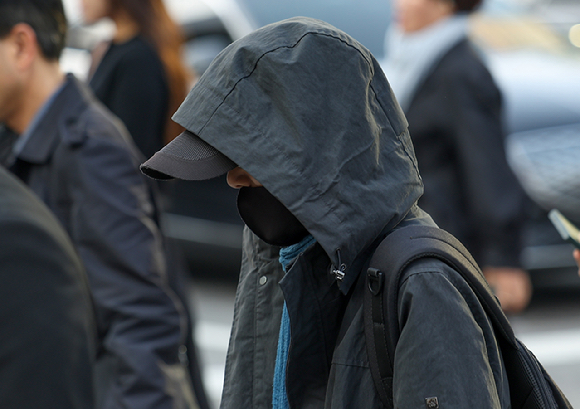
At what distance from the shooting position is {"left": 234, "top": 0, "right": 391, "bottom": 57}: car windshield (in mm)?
6664

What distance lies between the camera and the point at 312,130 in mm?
1536

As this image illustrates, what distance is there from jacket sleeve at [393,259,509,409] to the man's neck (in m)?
1.66

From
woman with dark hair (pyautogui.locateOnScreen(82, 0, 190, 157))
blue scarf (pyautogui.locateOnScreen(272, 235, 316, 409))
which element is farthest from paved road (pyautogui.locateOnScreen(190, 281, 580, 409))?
blue scarf (pyautogui.locateOnScreen(272, 235, 316, 409))

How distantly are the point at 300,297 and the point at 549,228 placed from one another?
470 centimetres

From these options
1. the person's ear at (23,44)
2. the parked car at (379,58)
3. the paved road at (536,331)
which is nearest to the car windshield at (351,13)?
the parked car at (379,58)

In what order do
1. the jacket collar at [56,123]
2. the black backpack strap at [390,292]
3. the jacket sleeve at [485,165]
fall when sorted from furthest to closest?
the jacket sleeve at [485,165] → the jacket collar at [56,123] → the black backpack strap at [390,292]

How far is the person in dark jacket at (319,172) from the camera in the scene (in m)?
1.51

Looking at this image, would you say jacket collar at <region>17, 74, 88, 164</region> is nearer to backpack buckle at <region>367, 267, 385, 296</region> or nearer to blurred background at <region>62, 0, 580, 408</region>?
backpack buckle at <region>367, 267, 385, 296</region>

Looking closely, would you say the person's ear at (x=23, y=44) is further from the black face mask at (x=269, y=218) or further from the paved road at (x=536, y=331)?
the paved road at (x=536, y=331)

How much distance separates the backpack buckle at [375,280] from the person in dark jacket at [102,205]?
1.09m

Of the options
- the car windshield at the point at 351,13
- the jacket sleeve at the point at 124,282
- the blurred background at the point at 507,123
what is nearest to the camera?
the jacket sleeve at the point at 124,282

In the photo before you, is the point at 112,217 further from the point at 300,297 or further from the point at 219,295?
the point at 219,295

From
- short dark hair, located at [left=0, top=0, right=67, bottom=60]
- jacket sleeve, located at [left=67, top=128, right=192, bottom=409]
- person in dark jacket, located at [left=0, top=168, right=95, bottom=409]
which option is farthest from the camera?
short dark hair, located at [left=0, top=0, right=67, bottom=60]

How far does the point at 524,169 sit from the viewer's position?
584 cm
